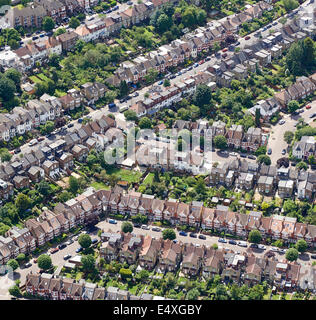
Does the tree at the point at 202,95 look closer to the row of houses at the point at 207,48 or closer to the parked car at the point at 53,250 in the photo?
the row of houses at the point at 207,48

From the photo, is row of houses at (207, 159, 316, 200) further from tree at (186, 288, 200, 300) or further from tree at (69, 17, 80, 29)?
Answer: tree at (69, 17, 80, 29)

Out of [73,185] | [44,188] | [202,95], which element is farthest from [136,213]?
[202,95]

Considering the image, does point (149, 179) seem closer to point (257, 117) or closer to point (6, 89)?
point (257, 117)

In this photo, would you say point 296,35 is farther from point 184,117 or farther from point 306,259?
point 306,259

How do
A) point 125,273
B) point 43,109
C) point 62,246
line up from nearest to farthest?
point 125,273 → point 62,246 → point 43,109
